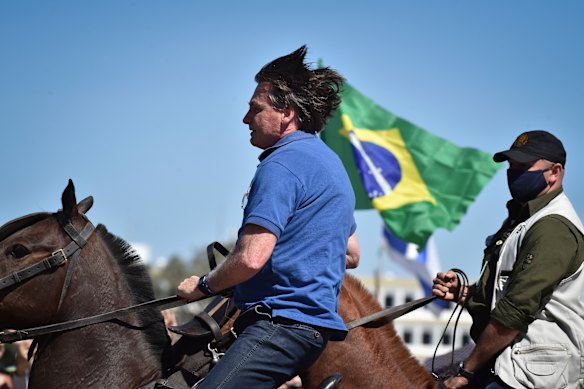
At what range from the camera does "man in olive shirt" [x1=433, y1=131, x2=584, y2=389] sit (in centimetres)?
495

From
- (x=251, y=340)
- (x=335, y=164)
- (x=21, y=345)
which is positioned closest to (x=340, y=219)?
(x=335, y=164)

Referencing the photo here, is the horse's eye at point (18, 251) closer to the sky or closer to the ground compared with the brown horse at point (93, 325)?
closer to the sky

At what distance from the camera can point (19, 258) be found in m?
5.61

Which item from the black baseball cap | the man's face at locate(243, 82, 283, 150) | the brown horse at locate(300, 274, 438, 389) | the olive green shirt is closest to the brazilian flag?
the brown horse at locate(300, 274, 438, 389)

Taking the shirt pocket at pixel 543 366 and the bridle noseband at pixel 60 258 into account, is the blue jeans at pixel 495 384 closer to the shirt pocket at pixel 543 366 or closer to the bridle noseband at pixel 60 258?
the shirt pocket at pixel 543 366

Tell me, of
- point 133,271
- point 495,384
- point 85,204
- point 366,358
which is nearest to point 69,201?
point 85,204

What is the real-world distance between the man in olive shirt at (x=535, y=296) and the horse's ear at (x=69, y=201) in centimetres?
254

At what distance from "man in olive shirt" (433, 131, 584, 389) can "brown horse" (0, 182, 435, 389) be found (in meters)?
0.53

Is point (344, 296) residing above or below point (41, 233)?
below

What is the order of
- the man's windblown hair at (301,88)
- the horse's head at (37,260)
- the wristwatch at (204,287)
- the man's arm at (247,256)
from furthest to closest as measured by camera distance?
the horse's head at (37,260)
the man's windblown hair at (301,88)
the wristwatch at (204,287)
the man's arm at (247,256)

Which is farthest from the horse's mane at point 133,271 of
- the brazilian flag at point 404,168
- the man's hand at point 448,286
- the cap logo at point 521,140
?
the brazilian flag at point 404,168

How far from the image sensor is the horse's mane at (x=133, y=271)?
19.0ft

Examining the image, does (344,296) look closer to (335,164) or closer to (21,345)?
(335,164)

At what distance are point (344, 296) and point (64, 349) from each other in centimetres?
176
